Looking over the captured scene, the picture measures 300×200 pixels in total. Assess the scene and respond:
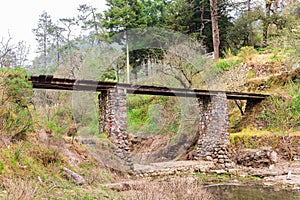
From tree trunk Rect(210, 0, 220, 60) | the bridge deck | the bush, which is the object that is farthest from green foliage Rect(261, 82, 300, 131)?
the bush

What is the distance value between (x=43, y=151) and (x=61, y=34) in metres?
17.3

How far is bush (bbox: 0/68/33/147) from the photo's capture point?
6.90 metres

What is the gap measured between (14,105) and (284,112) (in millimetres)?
10461

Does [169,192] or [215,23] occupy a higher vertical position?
[215,23]

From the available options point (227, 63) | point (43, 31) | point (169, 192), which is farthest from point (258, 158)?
point (43, 31)

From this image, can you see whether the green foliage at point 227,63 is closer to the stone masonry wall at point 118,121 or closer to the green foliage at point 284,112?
the green foliage at point 284,112

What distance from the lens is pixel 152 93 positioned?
11344 millimetres

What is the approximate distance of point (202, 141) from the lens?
13234mm

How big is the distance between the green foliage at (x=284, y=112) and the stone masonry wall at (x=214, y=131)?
84.6 inches

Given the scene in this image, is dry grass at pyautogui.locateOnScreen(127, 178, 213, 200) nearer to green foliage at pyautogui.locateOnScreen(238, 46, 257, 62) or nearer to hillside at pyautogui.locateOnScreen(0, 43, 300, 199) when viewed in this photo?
hillside at pyautogui.locateOnScreen(0, 43, 300, 199)

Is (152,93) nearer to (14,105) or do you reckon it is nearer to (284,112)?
(14,105)

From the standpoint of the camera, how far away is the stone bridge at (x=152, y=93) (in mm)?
9617

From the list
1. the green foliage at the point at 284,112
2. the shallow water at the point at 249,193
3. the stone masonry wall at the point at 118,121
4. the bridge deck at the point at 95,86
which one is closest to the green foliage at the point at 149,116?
the green foliage at the point at 284,112

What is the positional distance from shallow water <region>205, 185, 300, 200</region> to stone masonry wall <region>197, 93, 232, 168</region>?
408cm
